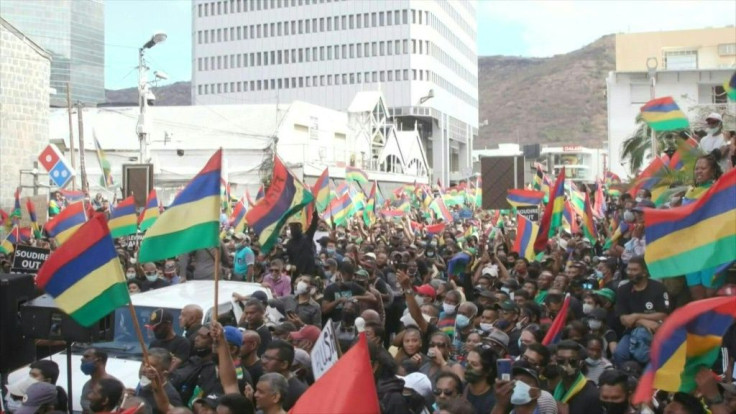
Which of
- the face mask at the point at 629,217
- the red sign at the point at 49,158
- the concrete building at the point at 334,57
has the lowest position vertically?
the face mask at the point at 629,217

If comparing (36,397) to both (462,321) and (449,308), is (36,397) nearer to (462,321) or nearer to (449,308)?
(462,321)

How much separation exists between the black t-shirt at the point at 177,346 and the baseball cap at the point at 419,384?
74.8 inches

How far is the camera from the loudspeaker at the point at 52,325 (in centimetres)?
672

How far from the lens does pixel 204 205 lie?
26.2 ft

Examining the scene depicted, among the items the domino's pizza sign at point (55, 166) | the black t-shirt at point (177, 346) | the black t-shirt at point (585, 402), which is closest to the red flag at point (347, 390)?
the black t-shirt at point (585, 402)

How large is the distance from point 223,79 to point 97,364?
98.1 meters

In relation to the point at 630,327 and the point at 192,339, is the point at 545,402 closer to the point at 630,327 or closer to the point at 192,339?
the point at 630,327

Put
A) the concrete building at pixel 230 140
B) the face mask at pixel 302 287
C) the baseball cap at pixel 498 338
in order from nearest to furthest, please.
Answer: the baseball cap at pixel 498 338 < the face mask at pixel 302 287 < the concrete building at pixel 230 140

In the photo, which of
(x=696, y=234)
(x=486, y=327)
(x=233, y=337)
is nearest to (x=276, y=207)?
(x=486, y=327)

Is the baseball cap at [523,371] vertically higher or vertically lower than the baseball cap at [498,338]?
lower

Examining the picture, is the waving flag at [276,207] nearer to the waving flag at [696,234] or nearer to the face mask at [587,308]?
the face mask at [587,308]

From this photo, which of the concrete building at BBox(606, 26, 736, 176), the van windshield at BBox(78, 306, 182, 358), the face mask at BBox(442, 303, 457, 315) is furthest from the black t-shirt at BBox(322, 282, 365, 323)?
the concrete building at BBox(606, 26, 736, 176)

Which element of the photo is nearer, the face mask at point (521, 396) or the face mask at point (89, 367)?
the face mask at point (521, 396)

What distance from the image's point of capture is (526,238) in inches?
586
